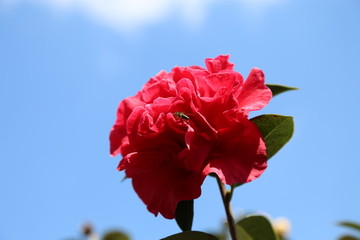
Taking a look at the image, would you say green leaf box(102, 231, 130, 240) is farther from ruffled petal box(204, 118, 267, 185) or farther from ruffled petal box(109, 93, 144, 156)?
ruffled petal box(204, 118, 267, 185)

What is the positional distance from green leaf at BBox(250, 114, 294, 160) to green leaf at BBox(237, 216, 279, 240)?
0.22 metres

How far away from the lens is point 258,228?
140cm

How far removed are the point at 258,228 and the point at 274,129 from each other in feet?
1.12

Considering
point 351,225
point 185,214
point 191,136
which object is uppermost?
point 191,136

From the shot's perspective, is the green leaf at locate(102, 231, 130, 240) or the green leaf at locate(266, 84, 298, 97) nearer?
the green leaf at locate(266, 84, 298, 97)

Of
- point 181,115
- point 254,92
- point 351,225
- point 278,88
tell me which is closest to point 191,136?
point 181,115

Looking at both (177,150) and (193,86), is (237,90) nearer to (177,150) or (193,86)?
(193,86)

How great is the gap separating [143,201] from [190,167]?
0.75ft

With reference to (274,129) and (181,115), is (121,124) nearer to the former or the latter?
(181,115)

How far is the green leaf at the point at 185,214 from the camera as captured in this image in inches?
50.1

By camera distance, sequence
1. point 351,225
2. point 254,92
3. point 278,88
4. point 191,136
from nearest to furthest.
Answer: point 191,136, point 254,92, point 278,88, point 351,225

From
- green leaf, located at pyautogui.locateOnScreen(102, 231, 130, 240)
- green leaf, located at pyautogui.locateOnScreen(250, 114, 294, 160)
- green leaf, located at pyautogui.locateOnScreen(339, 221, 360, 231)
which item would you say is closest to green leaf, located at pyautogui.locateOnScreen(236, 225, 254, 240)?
green leaf, located at pyautogui.locateOnScreen(250, 114, 294, 160)

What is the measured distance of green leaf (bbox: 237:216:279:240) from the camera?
137cm

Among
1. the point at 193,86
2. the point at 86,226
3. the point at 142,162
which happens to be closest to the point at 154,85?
the point at 193,86
